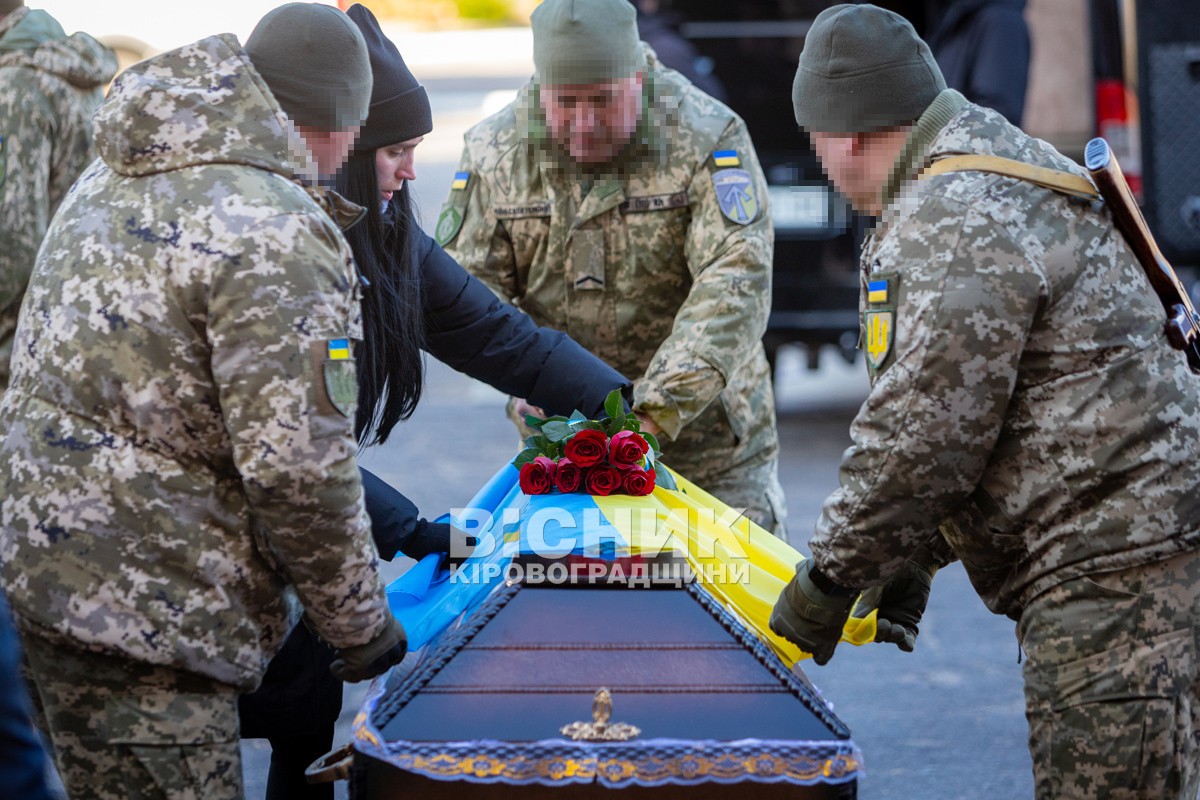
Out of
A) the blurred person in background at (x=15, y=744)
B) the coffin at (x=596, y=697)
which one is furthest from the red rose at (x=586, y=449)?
the blurred person in background at (x=15, y=744)

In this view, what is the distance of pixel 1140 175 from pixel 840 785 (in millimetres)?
5307

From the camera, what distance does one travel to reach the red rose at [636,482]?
2826mm

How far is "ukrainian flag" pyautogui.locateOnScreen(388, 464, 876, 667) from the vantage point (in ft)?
8.39

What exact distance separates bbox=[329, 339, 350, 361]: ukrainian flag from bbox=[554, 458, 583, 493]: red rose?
0.67 meters

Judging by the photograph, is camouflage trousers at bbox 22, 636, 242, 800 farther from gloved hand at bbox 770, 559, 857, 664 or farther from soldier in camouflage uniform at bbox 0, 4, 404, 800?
gloved hand at bbox 770, 559, 857, 664

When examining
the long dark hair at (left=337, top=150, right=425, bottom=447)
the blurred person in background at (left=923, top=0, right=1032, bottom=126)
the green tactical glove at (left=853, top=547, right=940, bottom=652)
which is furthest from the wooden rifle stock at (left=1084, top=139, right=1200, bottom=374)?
the blurred person in background at (left=923, top=0, right=1032, bottom=126)

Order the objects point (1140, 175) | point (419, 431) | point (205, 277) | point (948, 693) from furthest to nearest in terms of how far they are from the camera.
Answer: point (419, 431) → point (1140, 175) → point (948, 693) → point (205, 277)

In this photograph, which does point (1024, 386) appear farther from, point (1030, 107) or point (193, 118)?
point (1030, 107)

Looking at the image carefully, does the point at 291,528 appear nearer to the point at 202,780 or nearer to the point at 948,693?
the point at 202,780

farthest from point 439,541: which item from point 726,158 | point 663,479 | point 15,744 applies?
point 15,744

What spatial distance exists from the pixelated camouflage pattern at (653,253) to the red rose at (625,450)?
59cm

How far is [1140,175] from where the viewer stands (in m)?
6.89

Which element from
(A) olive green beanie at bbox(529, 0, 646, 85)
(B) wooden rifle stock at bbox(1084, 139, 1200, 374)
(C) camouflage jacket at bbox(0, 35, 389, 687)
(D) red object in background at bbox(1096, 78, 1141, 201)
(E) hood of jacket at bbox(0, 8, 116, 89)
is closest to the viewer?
(C) camouflage jacket at bbox(0, 35, 389, 687)

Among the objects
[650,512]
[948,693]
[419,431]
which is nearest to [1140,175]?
[948,693]
